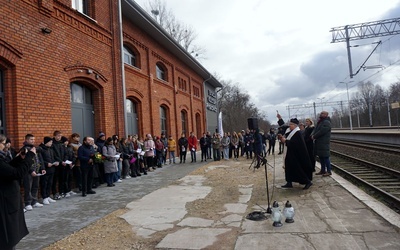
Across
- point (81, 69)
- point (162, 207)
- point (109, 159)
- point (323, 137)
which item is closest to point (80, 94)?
point (81, 69)

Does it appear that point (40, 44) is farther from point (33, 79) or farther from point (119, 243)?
point (119, 243)

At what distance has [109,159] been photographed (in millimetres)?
9781

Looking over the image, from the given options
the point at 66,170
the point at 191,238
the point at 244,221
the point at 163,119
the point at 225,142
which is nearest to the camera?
Result: the point at 191,238

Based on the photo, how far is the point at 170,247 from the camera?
4344 mm

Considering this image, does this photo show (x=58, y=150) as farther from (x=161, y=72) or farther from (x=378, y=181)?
(x=161, y=72)

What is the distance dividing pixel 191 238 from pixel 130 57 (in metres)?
12.5

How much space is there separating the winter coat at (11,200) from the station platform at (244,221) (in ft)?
3.01

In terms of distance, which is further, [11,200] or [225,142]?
[225,142]

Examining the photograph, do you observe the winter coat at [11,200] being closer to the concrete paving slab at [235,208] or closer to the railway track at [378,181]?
the concrete paving slab at [235,208]

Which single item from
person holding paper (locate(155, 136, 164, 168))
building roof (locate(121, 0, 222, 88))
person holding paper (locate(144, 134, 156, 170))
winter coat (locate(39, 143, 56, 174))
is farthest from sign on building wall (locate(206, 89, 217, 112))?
winter coat (locate(39, 143, 56, 174))

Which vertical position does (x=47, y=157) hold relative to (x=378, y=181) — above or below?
above

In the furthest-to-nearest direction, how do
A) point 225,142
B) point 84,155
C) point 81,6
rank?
point 225,142, point 81,6, point 84,155

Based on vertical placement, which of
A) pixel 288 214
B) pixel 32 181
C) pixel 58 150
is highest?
pixel 58 150

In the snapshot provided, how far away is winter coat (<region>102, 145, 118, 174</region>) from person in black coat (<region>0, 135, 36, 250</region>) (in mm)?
5783
